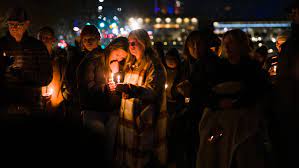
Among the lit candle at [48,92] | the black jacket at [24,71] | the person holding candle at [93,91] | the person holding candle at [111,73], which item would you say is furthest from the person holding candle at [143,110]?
the lit candle at [48,92]

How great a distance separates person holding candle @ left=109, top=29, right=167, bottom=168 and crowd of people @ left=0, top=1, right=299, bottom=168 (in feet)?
0.05

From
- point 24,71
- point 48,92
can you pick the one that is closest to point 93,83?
point 24,71

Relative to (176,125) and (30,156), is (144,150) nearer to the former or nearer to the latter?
(176,125)

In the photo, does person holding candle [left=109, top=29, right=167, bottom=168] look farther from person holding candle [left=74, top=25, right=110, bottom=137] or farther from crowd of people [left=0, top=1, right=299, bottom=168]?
person holding candle [left=74, top=25, right=110, bottom=137]

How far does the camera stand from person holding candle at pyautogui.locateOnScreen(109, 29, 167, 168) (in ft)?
20.1

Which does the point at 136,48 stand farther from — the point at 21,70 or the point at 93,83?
the point at 21,70

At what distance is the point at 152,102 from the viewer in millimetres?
6125

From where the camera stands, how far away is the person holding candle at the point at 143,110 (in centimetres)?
612

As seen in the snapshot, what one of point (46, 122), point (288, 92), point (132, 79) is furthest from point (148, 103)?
point (288, 92)

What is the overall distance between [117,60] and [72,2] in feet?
80.5

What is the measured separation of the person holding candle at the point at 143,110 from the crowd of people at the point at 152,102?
0.01 m

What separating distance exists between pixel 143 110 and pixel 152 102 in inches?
6.8

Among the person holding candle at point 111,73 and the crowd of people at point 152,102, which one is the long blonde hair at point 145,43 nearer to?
the crowd of people at point 152,102

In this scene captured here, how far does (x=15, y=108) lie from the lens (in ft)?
18.2
